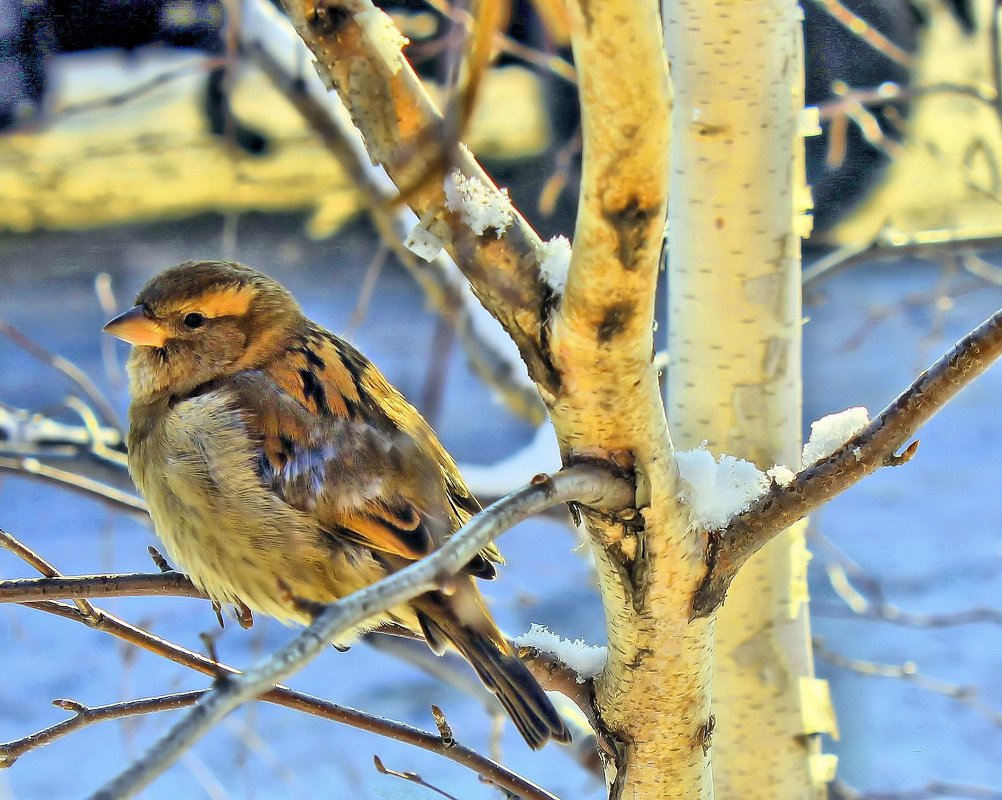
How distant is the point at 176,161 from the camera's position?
683 cm

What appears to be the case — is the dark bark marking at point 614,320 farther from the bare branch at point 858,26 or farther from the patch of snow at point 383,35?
the bare branch at point 858,26

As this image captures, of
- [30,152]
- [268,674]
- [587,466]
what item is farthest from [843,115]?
[30,152]

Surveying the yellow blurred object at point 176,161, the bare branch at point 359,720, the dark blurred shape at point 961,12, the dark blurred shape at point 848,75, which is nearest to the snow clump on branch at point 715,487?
the bare branch at point 359,720

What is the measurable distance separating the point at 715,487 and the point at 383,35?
0.70 meters

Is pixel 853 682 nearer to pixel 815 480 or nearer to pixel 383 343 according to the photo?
pixel 383 343

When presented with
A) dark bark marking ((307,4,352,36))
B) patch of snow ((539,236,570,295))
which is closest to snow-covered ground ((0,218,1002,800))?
patch of snow ((539,236,570,295))

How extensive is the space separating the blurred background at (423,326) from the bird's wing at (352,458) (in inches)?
10.8

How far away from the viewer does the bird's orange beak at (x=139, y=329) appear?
7.04 feet

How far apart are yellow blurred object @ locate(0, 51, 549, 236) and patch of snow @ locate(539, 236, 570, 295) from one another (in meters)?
5.33

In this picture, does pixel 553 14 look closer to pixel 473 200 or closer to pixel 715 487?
pixel 473 200

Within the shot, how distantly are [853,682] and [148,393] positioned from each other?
3.64 m

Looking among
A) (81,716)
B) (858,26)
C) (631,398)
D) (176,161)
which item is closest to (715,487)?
(631,398)

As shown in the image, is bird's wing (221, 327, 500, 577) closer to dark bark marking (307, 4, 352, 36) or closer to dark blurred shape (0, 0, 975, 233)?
dark bark marking (307, 4, 352, 36)

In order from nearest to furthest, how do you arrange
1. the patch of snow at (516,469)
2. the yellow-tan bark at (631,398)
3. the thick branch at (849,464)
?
the yellow-tan bark at (631,398) → the thick branch at (849,464) → the patch of snow at (516,469)
